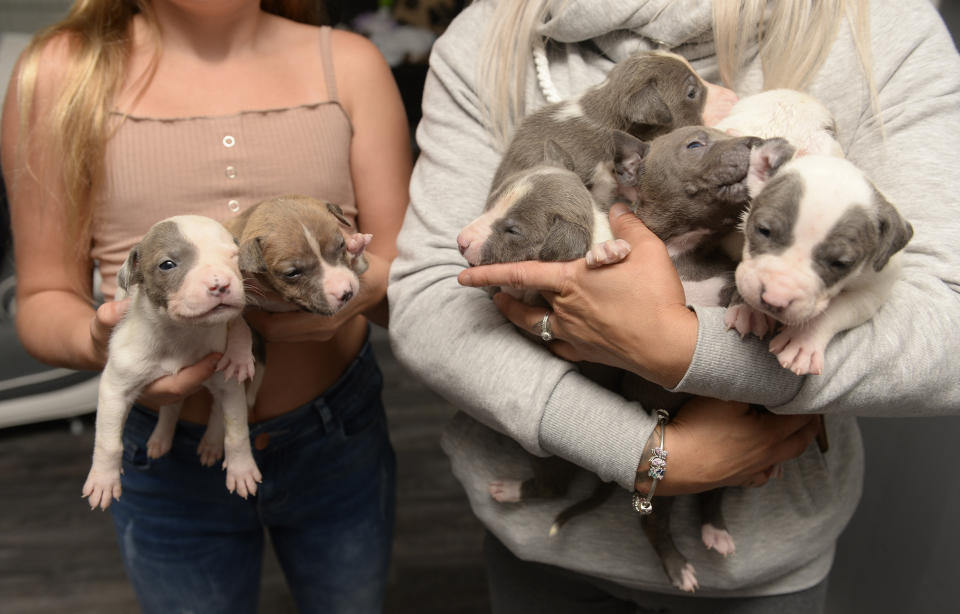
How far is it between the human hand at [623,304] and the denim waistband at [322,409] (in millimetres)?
586

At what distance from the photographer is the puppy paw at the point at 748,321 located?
1.05 m

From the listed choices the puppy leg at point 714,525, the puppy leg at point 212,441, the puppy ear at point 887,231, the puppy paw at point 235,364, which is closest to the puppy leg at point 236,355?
the puppy paw at point 235,364

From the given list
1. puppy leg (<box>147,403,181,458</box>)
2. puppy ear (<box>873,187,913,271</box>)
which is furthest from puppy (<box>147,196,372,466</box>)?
puppy ear (<box>873,187,913,271</box>)

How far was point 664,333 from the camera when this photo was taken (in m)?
1.07

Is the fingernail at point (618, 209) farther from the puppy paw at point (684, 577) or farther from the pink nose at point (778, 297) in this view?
the puppy paw at point (684, 577)

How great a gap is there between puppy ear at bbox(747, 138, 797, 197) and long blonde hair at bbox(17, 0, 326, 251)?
47.6 inches

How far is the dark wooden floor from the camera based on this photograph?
2873mm

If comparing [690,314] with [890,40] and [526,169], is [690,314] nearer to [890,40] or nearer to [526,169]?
[526,169]

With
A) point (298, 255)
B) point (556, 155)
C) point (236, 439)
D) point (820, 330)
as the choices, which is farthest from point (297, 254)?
point (820, 330)

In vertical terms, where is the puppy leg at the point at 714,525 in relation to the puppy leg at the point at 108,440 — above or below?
below

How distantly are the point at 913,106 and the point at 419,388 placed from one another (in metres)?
3.21

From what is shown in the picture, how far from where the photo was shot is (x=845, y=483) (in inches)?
52.8

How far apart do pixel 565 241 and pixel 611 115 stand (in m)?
0.28

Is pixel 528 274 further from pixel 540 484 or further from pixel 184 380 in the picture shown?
pixel 184 380
